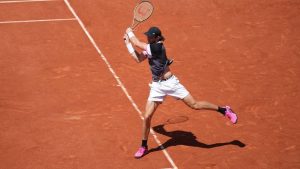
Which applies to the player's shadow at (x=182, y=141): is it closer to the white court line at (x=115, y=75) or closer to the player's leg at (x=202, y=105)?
the white court line at (x=115, y=75)

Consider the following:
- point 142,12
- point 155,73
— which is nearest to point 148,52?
point 155,73

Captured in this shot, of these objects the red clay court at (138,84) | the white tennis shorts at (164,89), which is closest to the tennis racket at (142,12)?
the white tennis shorts at (164,89)

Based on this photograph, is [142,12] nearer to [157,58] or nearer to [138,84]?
[157,58]

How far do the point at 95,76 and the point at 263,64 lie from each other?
15.0 ft

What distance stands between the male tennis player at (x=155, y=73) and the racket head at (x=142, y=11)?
654mm

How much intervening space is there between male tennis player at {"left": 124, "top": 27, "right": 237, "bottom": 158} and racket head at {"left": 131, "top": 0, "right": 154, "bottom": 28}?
654 mm

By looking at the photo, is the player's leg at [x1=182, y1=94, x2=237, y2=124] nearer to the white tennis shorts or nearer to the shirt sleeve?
the white tennis shorts

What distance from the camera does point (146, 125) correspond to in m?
10.6

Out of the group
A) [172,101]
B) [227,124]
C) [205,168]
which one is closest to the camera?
[205,168]

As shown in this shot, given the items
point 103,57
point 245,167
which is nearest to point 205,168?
point 245,167

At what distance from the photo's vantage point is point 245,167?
10.6 metres

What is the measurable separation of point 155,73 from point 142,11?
55.0 inches

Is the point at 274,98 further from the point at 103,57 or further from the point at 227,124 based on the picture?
the point at 103,57

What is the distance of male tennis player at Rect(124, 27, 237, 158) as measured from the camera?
10.3 m
